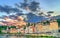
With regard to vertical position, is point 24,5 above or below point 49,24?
above

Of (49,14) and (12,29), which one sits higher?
(49,14)

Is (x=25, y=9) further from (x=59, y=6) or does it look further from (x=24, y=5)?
(x=59, y=6)

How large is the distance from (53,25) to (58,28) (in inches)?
4.9

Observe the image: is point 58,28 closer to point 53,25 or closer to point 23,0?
point 53,25

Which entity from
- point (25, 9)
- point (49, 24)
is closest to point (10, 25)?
point (25, 9)

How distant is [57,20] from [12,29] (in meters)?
0.99

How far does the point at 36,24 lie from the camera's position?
3.87 m

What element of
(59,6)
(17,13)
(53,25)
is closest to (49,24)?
(53,25)

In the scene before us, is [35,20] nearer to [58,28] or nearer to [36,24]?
[36,24]

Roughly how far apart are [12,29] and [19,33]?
0.59 feet

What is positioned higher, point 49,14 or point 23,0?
point 23,0

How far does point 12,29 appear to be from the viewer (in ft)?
12.7

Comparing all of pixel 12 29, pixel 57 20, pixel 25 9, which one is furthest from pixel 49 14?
pixel 12 29

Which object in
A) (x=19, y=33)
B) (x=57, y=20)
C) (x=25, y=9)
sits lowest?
(x=19, y=33)
